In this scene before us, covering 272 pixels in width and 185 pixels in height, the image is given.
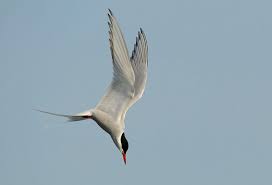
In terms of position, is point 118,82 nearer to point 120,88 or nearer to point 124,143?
point 120,88

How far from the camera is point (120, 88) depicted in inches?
698

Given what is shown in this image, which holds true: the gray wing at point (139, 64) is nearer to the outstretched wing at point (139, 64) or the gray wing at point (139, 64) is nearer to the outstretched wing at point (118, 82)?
the outstretched wing at point (139, 64)

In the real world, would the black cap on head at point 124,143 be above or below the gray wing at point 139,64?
below

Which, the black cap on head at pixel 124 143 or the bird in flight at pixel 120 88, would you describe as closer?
the bird in flight at pixel 120 88

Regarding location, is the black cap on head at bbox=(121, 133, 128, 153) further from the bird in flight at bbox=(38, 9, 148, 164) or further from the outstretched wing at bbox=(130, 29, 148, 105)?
the outstretched wing at bbox=(130, 29, 148, 105)

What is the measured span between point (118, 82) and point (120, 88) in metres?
0.27

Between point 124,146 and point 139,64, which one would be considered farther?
point 139,64

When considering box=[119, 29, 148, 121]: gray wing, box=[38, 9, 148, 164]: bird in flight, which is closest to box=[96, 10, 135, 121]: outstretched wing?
box=[38, 9, 148, 164]: bird in flight

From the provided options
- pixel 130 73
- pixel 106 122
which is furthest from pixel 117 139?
pixel 130 73

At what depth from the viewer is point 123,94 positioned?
58.6ft

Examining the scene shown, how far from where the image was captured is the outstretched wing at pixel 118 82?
16.2 meters

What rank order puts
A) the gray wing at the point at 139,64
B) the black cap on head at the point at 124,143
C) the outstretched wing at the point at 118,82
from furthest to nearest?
the gray wing at the point at 139,64 → the black cap on head at the point at 124,143 → the outstretched wing at the point at 118,82

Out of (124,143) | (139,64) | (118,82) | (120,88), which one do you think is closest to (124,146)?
(124,143)

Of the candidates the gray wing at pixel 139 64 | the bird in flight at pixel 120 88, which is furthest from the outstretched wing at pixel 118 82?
the gray wing at pixel 139 64
